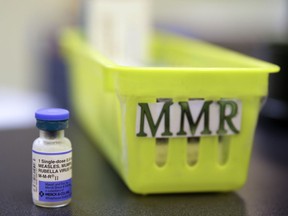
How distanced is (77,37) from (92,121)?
1.01 ft

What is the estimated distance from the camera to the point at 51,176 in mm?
627

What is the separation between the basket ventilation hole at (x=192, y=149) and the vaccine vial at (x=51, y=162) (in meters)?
0.16

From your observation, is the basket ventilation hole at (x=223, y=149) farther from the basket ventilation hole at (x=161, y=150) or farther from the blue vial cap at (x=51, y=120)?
the blue vial cap at (x=51, y=120)

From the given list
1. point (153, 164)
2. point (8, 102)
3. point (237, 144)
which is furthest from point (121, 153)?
point (8, 102)

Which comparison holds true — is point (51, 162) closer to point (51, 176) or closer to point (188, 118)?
→ point (51, 176)

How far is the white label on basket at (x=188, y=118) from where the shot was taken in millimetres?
667

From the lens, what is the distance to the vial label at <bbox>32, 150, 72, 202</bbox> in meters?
0.63

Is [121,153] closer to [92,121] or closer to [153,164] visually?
[153,164]

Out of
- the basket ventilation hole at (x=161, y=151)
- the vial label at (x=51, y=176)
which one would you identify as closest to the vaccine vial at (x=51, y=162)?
the vial label at (x=51, y=176)

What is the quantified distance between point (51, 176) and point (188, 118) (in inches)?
7.3

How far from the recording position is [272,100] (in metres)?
1.11

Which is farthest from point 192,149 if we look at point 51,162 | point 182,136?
point 51,162

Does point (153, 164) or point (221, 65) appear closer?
point (153, 164)

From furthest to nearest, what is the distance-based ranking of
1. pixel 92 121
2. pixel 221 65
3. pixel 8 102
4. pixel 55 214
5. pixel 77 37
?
pixel 8 102 → pixel 77 37 → pixel 92 121 → pixel 221 65 → pixel 55 214
